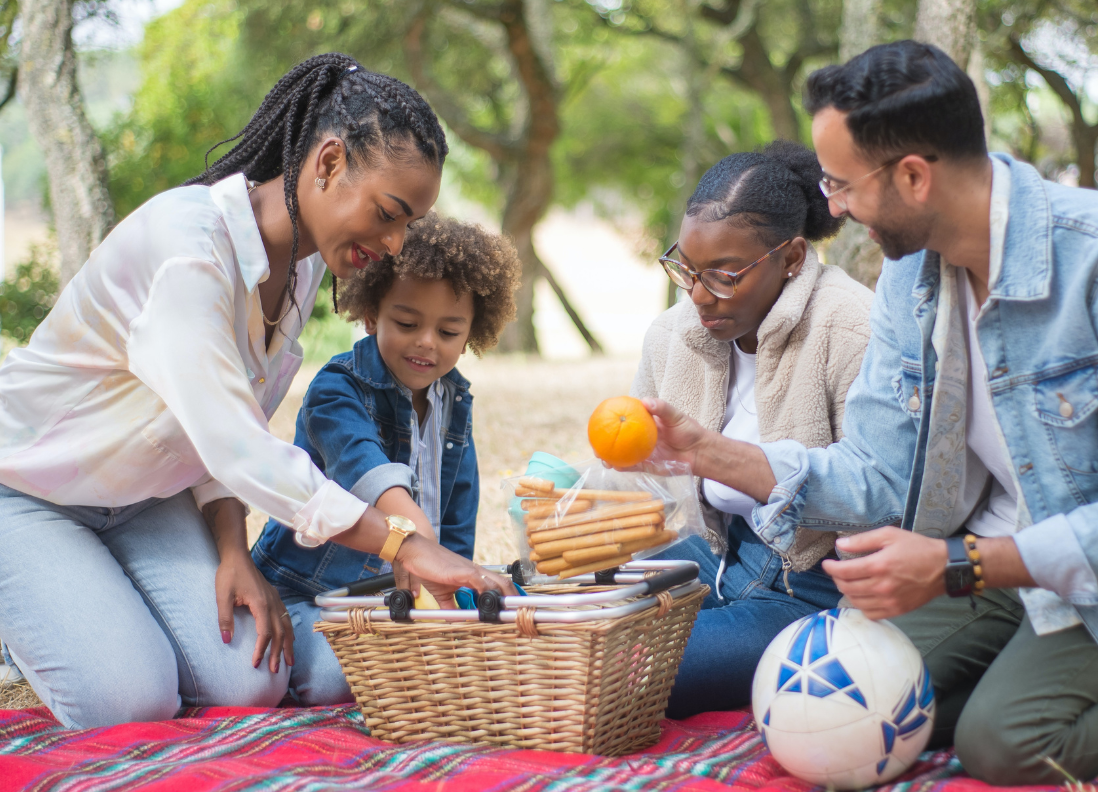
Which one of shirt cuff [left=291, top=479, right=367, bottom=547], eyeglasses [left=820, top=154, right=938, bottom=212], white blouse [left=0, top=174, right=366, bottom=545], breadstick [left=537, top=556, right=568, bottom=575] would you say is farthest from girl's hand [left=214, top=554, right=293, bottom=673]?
eyeglasses [left=820, top=154, right=938, bottom=212]

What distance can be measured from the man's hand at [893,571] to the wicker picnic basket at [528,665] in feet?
1.56

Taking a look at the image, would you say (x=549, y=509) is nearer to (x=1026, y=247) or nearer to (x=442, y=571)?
(x=442, y=571)

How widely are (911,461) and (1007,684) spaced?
2.05ft

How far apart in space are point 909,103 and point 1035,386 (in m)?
0.71

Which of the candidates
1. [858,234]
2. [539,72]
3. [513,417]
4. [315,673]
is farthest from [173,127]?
[315,673]

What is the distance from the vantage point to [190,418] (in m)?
2.48

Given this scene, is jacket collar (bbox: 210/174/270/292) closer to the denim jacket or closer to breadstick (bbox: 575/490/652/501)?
breadstick (bbox: 575/490/652/501)

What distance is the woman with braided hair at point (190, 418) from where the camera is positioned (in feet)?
8.22

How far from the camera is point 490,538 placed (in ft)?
16.3

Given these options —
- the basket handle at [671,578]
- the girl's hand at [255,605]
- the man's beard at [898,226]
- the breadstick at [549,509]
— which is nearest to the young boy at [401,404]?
the girl's hand at [255,605]

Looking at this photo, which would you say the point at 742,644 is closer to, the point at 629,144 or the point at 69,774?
the point at 69,774

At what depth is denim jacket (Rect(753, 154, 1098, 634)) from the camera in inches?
84.4

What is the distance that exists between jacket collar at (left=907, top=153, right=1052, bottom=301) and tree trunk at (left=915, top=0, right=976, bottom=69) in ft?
14.1

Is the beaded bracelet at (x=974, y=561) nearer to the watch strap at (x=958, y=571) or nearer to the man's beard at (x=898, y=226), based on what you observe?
the watch strap at (x=958, y=571)
